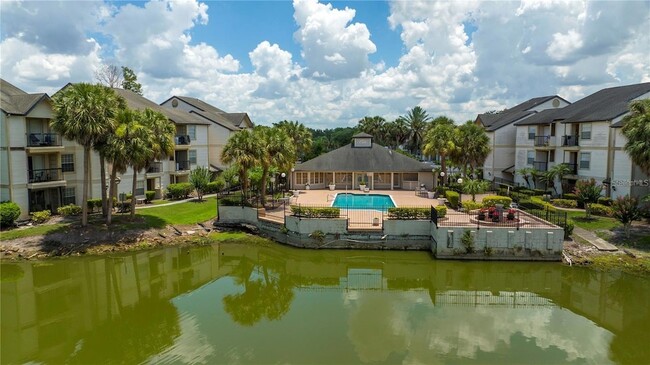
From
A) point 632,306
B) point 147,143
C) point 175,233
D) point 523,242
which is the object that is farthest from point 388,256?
point 147,143

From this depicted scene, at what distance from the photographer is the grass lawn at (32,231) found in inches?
959

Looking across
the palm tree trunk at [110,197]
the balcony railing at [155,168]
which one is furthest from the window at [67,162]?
the balcony railing at [155,168]

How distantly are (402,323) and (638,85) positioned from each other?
1276 inches

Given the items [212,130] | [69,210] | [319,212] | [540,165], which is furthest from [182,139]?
[540,165]

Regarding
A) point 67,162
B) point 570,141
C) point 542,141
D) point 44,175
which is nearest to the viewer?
point 44,175

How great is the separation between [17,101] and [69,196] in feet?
23.1

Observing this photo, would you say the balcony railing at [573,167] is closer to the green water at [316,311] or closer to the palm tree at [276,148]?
the green water at [316,311]

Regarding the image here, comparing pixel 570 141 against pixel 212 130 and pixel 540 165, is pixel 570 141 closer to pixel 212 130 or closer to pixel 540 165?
pixel 540 165

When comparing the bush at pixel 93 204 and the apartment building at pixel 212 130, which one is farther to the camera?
the apartment building at pixel 212 130

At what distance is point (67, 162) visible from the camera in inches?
1191

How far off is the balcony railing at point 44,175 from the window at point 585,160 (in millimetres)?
39237

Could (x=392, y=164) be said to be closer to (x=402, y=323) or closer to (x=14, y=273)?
Answer: (x=402, y=323)

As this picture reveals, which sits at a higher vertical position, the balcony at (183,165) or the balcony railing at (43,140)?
the balcony railing at (43,140)

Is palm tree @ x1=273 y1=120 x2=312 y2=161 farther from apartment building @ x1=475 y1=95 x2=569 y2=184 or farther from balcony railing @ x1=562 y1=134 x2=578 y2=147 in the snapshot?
balcony railing @ x1=562 y1=134 x2=578 y2=147
